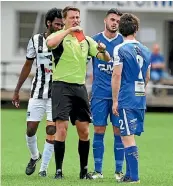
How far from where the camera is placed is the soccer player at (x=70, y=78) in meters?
10.6

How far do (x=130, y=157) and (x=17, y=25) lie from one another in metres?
20.4

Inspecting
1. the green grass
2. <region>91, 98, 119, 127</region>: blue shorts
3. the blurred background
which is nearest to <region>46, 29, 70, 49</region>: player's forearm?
<region>91, 98, 119, 127</region>: blue shorts

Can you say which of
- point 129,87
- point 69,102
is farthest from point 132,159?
point 69,102

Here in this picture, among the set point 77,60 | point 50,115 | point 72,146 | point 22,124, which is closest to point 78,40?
point 77,60

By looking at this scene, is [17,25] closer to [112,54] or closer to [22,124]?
[22,124]

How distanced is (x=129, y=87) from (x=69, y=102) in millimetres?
871

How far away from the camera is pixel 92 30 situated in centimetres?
2930

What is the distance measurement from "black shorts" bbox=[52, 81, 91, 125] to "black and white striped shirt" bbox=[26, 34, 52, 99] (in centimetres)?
57

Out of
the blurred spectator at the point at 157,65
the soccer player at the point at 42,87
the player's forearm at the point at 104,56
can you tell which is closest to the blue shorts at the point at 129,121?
the player's forearm at the point at 104,56

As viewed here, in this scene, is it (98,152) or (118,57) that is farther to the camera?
(98,152)

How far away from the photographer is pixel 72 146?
52.4 ft

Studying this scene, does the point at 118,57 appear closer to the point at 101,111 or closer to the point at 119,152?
the point at 101,111

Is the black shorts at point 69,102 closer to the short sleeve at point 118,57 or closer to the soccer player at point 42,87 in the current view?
the soccer player at point 42,87

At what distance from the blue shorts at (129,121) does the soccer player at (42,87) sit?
1295 mm
